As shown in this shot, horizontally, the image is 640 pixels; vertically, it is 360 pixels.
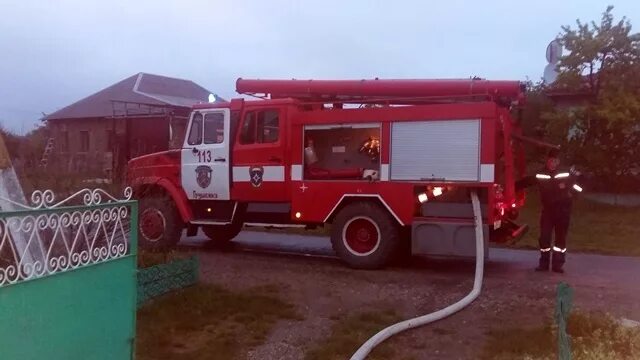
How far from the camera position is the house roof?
3141 cm

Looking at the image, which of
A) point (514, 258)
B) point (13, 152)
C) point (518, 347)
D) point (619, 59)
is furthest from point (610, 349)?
point (619, 59)

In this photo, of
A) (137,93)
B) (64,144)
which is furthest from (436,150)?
(137,93)

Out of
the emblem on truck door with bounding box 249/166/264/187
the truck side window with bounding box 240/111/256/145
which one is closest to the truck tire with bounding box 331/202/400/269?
the emblem on truck door with bounding box 249/166/264/187

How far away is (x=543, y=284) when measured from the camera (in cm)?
957

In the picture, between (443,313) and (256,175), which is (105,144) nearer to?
(256,175)

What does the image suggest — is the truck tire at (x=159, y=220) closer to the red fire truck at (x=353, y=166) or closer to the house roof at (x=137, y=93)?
the red fire truck at (x=353, y=166)

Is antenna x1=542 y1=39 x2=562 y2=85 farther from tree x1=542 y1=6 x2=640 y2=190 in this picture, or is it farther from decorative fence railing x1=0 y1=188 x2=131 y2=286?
decorative fence railing x1=0 y1=188 x2=131 y2=286

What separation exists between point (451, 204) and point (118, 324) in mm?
6187

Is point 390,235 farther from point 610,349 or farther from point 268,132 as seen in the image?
point 610,349

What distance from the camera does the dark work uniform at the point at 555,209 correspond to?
10523 millimetres

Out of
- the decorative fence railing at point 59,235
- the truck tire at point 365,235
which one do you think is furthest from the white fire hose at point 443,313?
the decorative fence railing at point 59,235

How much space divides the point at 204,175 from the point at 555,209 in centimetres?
563

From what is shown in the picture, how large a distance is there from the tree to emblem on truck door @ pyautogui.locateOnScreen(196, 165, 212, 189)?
13.3 m

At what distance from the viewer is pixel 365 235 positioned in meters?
10.8
